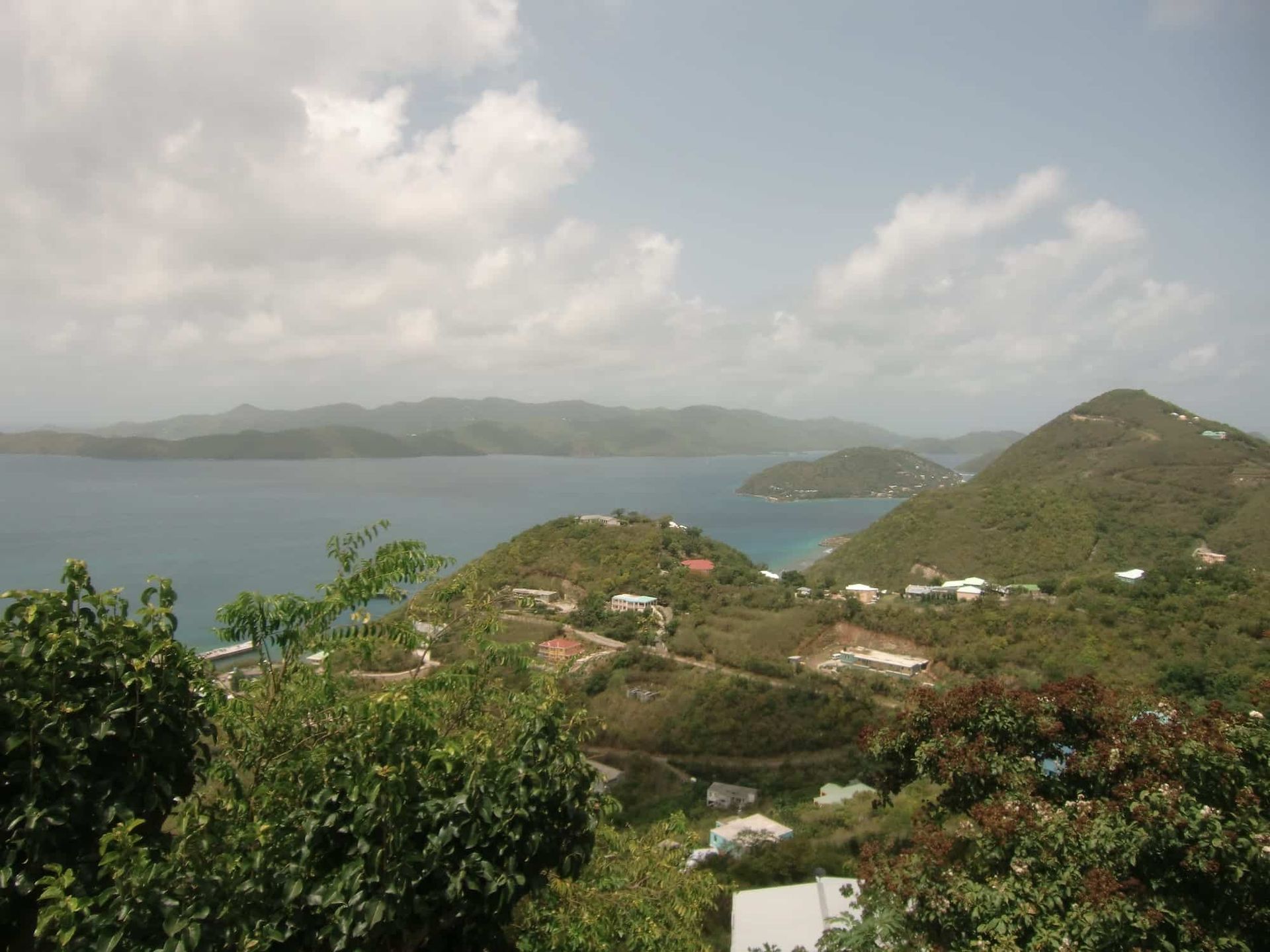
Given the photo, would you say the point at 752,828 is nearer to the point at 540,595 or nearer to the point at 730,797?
the point at 730,797

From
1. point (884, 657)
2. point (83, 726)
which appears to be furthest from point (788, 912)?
point (884, 657)

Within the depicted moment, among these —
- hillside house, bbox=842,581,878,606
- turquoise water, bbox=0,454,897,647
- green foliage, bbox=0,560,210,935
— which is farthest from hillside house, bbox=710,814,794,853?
turquoise water, bbox=0,454,897,647

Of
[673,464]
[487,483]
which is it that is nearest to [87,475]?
[487,483]

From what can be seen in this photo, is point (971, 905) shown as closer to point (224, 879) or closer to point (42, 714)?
point (224, 879)

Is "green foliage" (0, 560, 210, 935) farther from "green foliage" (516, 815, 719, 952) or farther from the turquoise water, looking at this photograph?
the turquoise water

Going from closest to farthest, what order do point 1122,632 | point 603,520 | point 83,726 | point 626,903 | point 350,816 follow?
point 350,816, point 83,726, point 626,903, point 1122,632, point 603,520

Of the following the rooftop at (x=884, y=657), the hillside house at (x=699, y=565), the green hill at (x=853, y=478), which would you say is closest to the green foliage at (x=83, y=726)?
the rooftop at (x=884, y=657)

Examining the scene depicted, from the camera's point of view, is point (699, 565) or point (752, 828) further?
point (699, 565)
